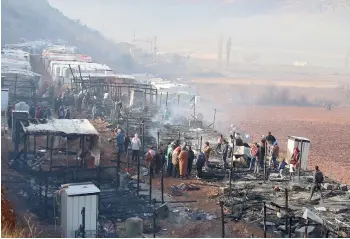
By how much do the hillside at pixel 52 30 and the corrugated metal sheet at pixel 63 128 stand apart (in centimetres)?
4465

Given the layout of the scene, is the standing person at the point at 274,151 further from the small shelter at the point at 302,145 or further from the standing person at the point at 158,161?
the standing person at the point at 158,161

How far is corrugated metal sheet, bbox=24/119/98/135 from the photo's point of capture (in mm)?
13641

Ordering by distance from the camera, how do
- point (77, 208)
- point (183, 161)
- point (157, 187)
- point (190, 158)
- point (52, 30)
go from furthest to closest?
point (52, 30) < point (190, 158) < point (183, 161) < point (157, 187) < point (77, 208)

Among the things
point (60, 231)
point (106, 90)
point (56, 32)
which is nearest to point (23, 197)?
point (60, 231)

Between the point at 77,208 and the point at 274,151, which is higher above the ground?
the point at 274,151

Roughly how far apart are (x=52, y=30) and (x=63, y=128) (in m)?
63.4

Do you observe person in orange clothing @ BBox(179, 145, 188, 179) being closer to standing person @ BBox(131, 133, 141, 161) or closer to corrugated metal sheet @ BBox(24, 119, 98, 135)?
Result: standing person @ BBox(131, 133, 141, 161)

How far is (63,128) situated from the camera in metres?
14.1

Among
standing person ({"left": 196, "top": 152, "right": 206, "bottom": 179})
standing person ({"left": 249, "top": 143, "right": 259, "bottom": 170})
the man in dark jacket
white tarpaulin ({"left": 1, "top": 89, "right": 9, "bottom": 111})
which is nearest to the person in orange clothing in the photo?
the man in dark jacket

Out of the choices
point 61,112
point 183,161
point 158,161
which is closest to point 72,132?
point 158,161

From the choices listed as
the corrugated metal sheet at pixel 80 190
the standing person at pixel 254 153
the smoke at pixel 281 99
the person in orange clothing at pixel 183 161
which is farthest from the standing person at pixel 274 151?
the smoke at pixel 281 99

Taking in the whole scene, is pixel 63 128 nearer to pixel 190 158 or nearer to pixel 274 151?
pixel 190 158

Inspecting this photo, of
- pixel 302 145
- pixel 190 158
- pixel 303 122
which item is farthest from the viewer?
pixel 303 122

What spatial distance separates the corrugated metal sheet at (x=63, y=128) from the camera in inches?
537
